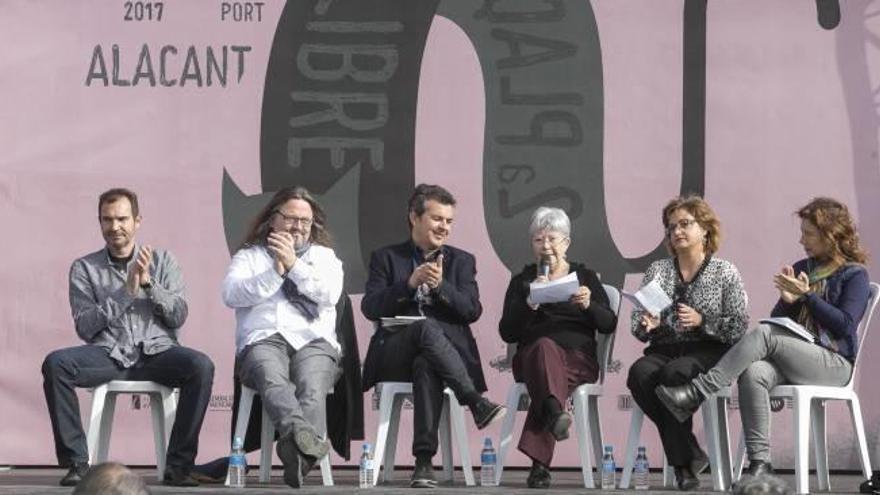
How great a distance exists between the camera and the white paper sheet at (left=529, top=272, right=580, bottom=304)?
6.46 meters

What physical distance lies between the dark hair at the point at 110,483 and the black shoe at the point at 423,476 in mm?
2723

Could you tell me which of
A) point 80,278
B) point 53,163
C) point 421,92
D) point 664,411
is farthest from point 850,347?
point 53,163

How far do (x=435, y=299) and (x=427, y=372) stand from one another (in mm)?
392

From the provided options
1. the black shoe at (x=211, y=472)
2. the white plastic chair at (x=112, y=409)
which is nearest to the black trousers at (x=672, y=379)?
the black shoe at (x=211, y=472)

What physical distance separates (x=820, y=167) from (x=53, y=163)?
3.68 meters

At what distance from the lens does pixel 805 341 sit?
642 centimetres

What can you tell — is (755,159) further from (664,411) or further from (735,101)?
(664,411)

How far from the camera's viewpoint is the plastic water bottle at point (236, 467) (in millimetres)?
6387

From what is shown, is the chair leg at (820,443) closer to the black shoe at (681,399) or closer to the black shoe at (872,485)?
the black shoe at (872,485)

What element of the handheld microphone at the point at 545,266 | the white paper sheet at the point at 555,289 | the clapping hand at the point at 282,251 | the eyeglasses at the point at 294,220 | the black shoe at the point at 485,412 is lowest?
the black shoe at the point at 485,412

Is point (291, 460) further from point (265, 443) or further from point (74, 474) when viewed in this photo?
point (74, 474)

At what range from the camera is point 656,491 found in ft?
20.5

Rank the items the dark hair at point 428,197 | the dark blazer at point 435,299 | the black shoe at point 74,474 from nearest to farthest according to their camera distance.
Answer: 1. the black shoe at point 74,474
2. the dark blazer at point 435,299
3. the dark hair at point 428,197

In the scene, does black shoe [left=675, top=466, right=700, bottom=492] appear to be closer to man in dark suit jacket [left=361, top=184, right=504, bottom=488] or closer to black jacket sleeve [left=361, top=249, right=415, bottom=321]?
man in dark suit jacket [left=361, top=184, right=504, bottom=488]
